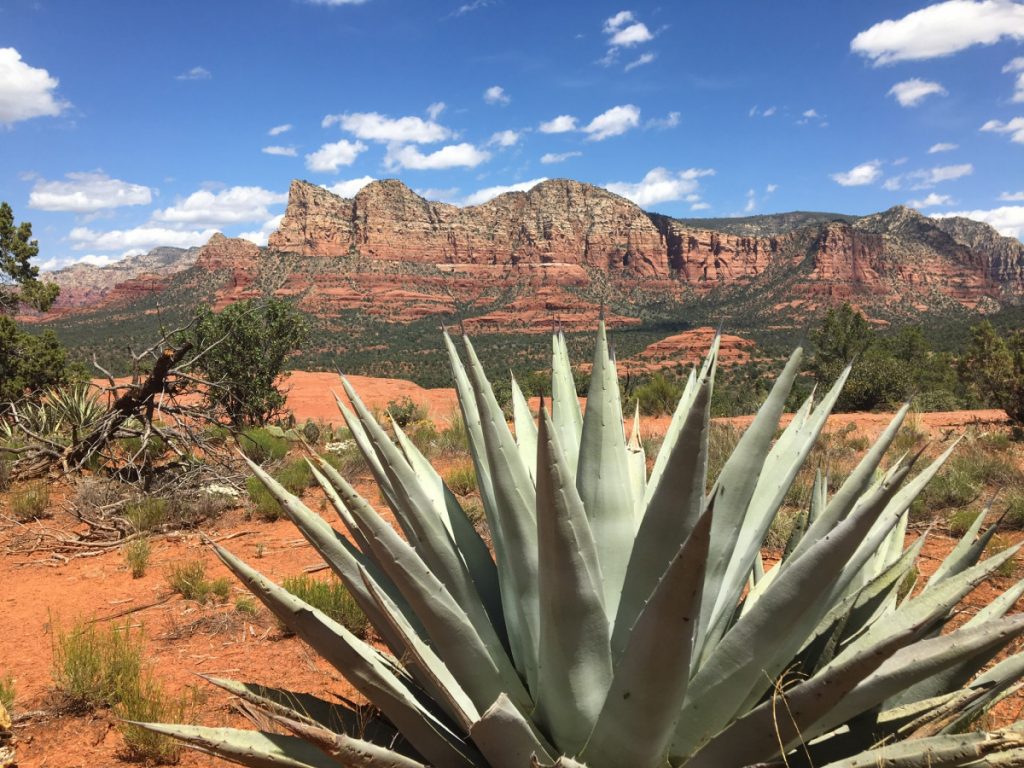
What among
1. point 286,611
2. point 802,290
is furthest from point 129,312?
point 286,611

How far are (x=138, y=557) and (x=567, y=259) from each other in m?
138

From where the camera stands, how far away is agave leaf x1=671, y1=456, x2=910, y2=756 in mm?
1192

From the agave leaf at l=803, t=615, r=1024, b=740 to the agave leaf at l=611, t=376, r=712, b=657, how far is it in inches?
15.9

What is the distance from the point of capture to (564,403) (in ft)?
7.22

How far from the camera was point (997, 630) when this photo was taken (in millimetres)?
1183

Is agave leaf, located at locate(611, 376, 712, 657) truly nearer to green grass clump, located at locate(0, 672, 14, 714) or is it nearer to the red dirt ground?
the red dirt ground

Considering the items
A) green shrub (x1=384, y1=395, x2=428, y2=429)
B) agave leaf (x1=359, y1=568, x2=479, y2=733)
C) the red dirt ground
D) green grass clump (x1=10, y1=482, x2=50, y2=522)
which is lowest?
green shrub (x1=384, y1=395, x2=428, y2=429)

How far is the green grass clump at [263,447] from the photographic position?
27.2 ft

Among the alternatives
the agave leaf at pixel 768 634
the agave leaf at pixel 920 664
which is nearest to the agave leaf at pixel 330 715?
the agave leaf at pixel 768 634

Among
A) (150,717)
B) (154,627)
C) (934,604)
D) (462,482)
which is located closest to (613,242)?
(462,482)

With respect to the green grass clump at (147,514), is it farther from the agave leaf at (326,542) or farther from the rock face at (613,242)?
the rock face at (613,242)

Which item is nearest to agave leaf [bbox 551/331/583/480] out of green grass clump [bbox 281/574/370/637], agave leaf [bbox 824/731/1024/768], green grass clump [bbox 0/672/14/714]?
agave leaf [bbox 824/731/1024/768]

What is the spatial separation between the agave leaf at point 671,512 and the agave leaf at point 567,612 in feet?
0.26

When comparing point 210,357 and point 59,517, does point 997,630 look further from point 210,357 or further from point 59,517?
point 210,357
